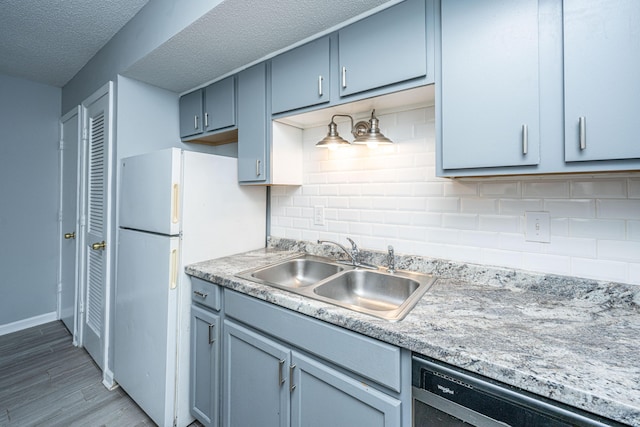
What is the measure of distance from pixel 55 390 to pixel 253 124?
91.0 inches

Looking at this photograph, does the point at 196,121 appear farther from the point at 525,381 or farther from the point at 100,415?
the point at 525,381

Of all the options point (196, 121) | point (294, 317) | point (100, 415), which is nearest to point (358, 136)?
point (294, 317)

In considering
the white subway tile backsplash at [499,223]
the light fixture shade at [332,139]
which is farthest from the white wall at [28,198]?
the white subway tile backsplash at [499,223]

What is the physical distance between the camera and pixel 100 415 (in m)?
1.80

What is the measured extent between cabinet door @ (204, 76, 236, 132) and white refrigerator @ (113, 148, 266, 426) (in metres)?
0.34

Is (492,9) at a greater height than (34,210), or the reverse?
(492,9)

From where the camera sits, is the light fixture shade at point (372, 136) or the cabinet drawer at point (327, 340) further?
the light fixture shade at point (372, 136)

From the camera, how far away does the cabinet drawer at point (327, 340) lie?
951 millimetres

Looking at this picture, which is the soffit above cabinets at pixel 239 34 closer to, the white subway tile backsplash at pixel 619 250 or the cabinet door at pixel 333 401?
the white subway tile backsplash at pixel 619 250

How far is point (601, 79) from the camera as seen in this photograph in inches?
35.7

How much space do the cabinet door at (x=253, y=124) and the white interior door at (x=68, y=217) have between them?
5.75 ft

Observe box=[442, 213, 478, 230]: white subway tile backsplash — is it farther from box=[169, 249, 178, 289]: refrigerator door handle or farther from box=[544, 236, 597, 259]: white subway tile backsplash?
box=[169, 249, 178, 289]: refrigerator door handle

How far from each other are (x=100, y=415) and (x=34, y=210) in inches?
91.8

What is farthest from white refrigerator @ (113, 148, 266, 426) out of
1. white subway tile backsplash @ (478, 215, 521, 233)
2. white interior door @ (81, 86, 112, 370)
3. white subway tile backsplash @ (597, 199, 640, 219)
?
white subway tile backsplash @ (597, 199, 640, 219)
